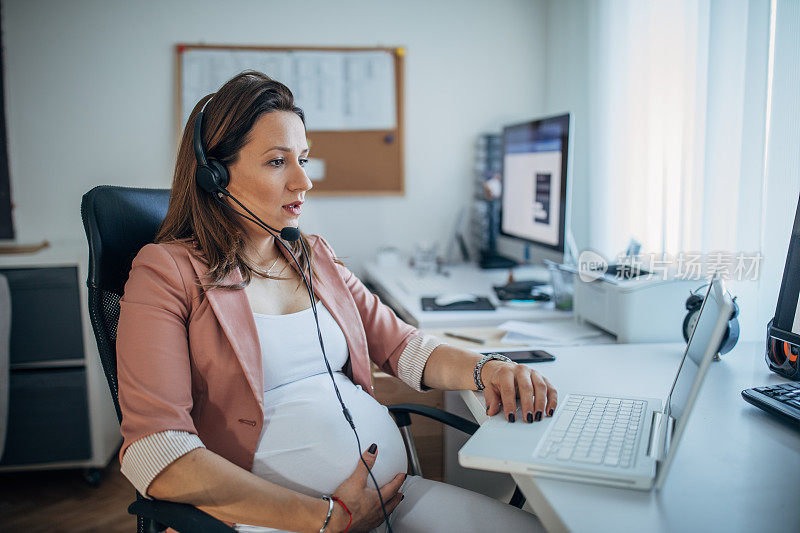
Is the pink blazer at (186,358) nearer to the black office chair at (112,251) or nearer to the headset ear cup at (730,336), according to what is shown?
the black office chair at (112,251)

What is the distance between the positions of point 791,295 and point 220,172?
111 centimetres

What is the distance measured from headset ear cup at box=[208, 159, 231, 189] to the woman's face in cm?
2

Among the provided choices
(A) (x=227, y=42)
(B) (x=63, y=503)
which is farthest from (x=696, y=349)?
(A) (x=227, y=42)

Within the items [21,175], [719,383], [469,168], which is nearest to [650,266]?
[719,383]

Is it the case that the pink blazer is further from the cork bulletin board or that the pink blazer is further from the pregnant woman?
the cork bulletin board

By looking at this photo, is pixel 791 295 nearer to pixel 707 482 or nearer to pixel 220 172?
pixel 707 482

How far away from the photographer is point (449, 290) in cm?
220

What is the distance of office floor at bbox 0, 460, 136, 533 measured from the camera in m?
2.00

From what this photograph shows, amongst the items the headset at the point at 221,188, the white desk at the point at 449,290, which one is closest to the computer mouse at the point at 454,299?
the white desk at the point at 449,290

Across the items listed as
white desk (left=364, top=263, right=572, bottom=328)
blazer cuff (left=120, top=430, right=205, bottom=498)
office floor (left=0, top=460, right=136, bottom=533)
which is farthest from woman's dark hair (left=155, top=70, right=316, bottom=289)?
office floor (left=0, top=460, right=136, bottom=533)

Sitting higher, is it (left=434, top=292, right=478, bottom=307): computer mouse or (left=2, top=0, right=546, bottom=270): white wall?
(left=2, top=0, right=546, bottom=270): white wall

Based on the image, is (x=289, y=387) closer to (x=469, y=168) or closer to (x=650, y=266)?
(x=650, y=266)

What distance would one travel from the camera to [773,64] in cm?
145

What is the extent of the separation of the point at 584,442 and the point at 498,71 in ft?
7.67
